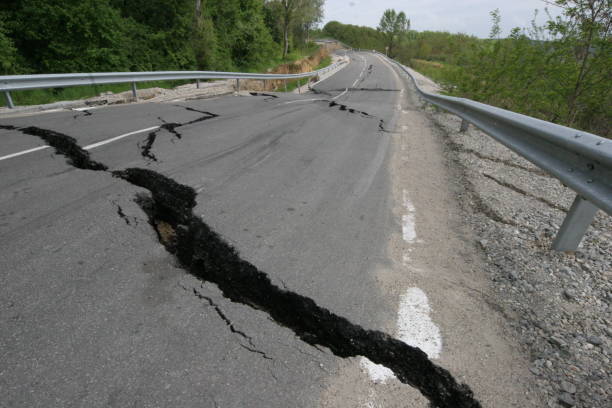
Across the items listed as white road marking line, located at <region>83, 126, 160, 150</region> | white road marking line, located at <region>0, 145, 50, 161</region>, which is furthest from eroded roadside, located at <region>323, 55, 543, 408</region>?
white road marking line, located at <region>0, 145, 50, 161</region>

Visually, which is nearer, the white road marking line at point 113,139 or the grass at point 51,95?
the white road marking line at point 113,139

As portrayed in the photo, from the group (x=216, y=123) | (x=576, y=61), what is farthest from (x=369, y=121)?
(x=576, y=61)

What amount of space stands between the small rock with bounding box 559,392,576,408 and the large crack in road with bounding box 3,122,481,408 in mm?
455

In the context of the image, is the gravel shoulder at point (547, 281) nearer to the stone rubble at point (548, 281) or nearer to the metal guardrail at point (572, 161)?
the stone rubble at point (548, 281)

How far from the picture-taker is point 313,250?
9.19 feet

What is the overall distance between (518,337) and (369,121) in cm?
750

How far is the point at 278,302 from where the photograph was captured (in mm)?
2229

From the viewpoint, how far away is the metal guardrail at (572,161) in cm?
222

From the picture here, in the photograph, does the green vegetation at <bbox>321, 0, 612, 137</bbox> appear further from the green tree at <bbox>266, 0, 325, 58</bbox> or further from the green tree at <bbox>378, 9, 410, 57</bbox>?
the green tree at <bbox>378, 9, 410, 57</bbox>

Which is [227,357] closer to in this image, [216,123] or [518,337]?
[518,337]

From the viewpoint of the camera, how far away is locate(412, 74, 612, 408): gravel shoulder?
1.84 meters

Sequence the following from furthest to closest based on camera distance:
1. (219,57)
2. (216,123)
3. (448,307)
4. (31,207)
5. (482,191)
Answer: (219,57) → (216,123) → (482,191) → (31,207) → (448,307)

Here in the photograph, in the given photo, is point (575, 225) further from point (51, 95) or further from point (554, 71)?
point (51, 95)

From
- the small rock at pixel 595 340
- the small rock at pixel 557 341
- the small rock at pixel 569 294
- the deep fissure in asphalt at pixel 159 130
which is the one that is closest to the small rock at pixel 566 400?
the small rock at pixel 557 341
